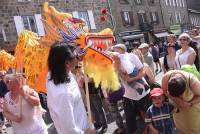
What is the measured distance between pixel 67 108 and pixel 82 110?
0.23m

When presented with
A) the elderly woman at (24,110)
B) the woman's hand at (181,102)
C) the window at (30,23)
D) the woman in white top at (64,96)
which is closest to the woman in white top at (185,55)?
the woman's hand at (181,102)

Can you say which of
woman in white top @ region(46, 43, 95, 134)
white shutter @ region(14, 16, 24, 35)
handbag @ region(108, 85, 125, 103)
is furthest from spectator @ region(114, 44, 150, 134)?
white shutter @ region(14, 16, 24, 35)

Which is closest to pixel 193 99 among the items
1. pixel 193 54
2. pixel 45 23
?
pixel 45 23

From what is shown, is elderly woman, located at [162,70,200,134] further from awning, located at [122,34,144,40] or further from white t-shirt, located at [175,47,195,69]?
awning, located at [122,34,144,40]

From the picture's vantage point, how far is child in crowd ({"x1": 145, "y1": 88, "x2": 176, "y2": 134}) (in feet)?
17.0

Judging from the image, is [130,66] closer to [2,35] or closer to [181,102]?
[181,102]

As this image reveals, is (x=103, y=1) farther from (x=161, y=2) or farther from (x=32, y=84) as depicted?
(x=32, y=84)

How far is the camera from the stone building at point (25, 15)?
79.4 ft

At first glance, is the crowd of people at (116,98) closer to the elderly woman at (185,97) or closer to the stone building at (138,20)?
the elderly woman at (185,97)

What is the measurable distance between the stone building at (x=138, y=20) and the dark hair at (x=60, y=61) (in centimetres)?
2999

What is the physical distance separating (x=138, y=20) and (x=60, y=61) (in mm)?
37459

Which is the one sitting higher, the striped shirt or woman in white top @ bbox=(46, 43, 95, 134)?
woman in white top @ bbox=(46, 43, 95, 134)

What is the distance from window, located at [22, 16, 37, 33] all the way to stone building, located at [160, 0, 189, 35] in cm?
2348

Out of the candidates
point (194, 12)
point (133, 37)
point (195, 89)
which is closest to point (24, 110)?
point (195, 89)
